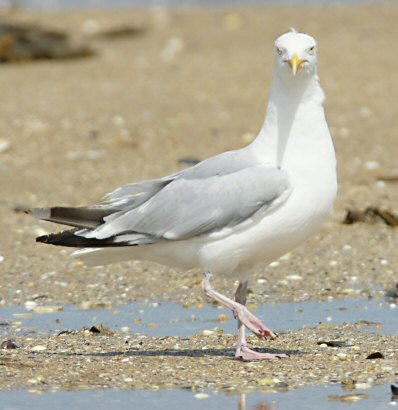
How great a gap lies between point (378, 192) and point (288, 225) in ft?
14.4

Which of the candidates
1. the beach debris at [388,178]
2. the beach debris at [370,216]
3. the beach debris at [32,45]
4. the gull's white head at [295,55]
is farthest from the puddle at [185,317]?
the beach debris at [32,45]

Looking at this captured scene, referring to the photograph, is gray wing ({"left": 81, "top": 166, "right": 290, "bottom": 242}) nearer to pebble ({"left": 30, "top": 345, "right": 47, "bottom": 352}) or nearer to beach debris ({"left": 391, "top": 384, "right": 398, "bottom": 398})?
pebble ({"left": 30, "top": 345, "right": 47, "bottom": 352})

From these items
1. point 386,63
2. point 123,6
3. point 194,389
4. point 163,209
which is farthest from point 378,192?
point 123,6

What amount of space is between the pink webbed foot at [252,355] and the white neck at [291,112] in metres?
1.03

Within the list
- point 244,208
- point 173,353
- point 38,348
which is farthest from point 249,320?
point 38,348

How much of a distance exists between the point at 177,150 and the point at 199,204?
5819 millimetres

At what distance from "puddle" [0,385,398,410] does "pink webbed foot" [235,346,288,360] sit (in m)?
0.59

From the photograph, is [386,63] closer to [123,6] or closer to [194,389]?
[123,6]

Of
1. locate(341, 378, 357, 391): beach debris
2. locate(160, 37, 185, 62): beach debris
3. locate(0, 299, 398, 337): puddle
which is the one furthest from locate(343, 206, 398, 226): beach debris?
locate(160, 37, 185, 62): beach debris

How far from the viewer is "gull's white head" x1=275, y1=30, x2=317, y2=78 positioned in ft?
18.9

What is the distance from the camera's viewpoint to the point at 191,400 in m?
5.13

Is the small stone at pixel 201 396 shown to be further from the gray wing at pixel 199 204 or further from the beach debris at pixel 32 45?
the beach debris at pixel 32 45

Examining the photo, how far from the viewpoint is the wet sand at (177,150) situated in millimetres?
5883

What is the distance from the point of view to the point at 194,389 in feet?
17.4
